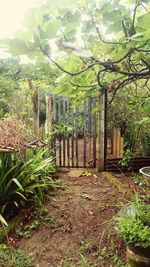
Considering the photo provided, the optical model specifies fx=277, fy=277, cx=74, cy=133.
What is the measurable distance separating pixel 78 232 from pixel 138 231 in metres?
1.16

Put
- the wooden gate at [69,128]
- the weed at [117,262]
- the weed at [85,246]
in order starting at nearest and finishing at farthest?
the weed at [117,262] < the weed at [85,246] < the wooden gate at [69,128]

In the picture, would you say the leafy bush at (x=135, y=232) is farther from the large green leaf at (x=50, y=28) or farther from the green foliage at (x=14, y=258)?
the large green leaf at (x=50, y=28)

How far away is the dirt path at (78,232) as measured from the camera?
310cm

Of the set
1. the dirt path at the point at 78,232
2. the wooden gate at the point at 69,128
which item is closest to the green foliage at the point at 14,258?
the dirt path at the point at 78,232

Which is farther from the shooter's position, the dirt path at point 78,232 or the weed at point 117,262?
the dirt path at point 78,232

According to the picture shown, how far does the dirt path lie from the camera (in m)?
3.10

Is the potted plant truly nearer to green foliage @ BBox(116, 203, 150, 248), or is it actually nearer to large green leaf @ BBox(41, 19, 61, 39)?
green foliage @ BBox(116, 203, 150, 248)

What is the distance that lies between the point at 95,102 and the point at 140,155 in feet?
5.59

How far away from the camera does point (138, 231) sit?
2.65 metres

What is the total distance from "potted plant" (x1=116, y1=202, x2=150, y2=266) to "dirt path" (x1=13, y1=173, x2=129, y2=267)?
43 cm

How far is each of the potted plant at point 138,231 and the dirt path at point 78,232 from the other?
43 cm

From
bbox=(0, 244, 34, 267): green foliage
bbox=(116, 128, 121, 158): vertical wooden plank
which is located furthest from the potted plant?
bbox=(116, 128, 121, 158): vertical wooden plank

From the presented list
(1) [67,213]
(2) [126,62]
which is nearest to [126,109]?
(1) [67,213]

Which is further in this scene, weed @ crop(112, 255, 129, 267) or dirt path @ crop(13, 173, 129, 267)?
dirt path @ crop(13, 173, 129, 267)
